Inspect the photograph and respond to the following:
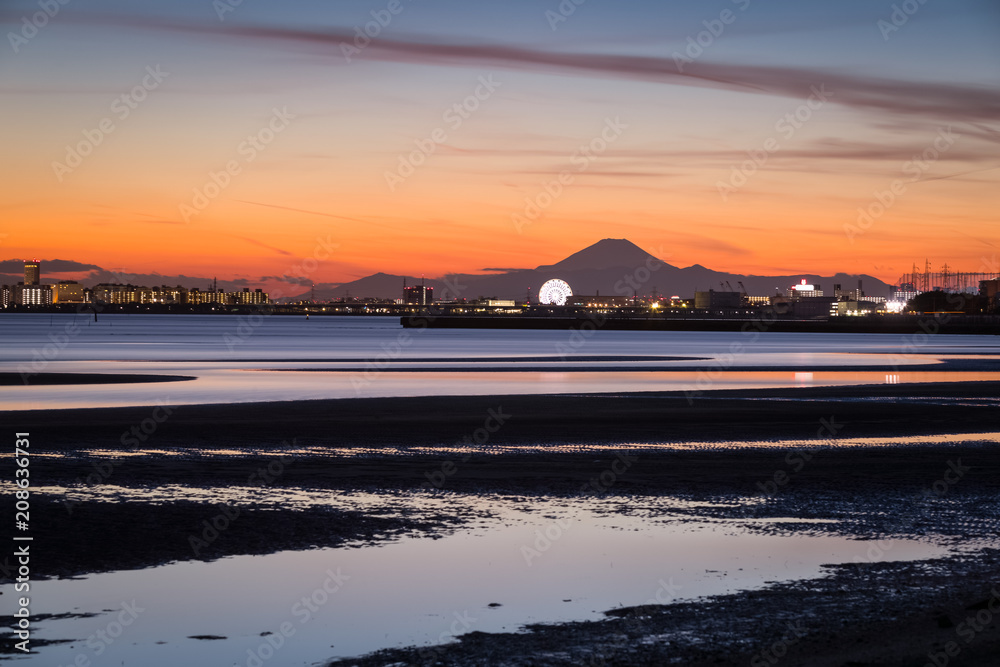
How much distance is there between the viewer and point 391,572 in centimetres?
1204

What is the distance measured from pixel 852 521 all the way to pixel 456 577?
6.01 m

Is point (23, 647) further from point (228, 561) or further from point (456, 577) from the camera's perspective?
point (456, 577)
